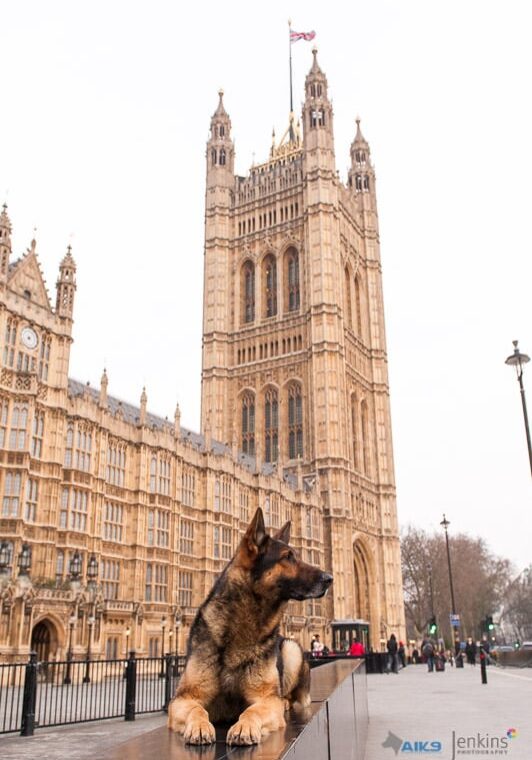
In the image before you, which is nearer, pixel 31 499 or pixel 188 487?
pixel 31 499

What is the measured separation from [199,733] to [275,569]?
1070 mm

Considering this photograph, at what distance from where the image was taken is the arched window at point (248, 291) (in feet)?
237

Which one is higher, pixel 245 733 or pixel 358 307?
pixel 358 307

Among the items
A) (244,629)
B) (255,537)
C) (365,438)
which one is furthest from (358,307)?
(244,629)

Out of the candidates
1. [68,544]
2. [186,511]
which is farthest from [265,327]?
[68,544]

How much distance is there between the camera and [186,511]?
4194 cm

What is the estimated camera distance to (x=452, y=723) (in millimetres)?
10922

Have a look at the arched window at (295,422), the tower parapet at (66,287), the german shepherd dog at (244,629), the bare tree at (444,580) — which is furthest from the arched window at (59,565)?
the bare tree at (444,580)

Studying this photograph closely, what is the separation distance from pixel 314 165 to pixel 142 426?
41.8 metres

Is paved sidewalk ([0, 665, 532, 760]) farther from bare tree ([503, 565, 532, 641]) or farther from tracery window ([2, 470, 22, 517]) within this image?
bare tree ([503, 565, 532, 641])

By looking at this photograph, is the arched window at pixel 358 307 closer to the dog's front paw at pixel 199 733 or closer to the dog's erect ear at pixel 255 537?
the dog's erect ear at pixel 255 537

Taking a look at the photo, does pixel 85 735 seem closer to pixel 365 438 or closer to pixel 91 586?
pixel 91 586

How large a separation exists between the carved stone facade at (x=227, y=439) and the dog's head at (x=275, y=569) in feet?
83.5

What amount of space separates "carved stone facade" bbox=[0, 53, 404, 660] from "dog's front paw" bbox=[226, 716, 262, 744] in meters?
26.1
